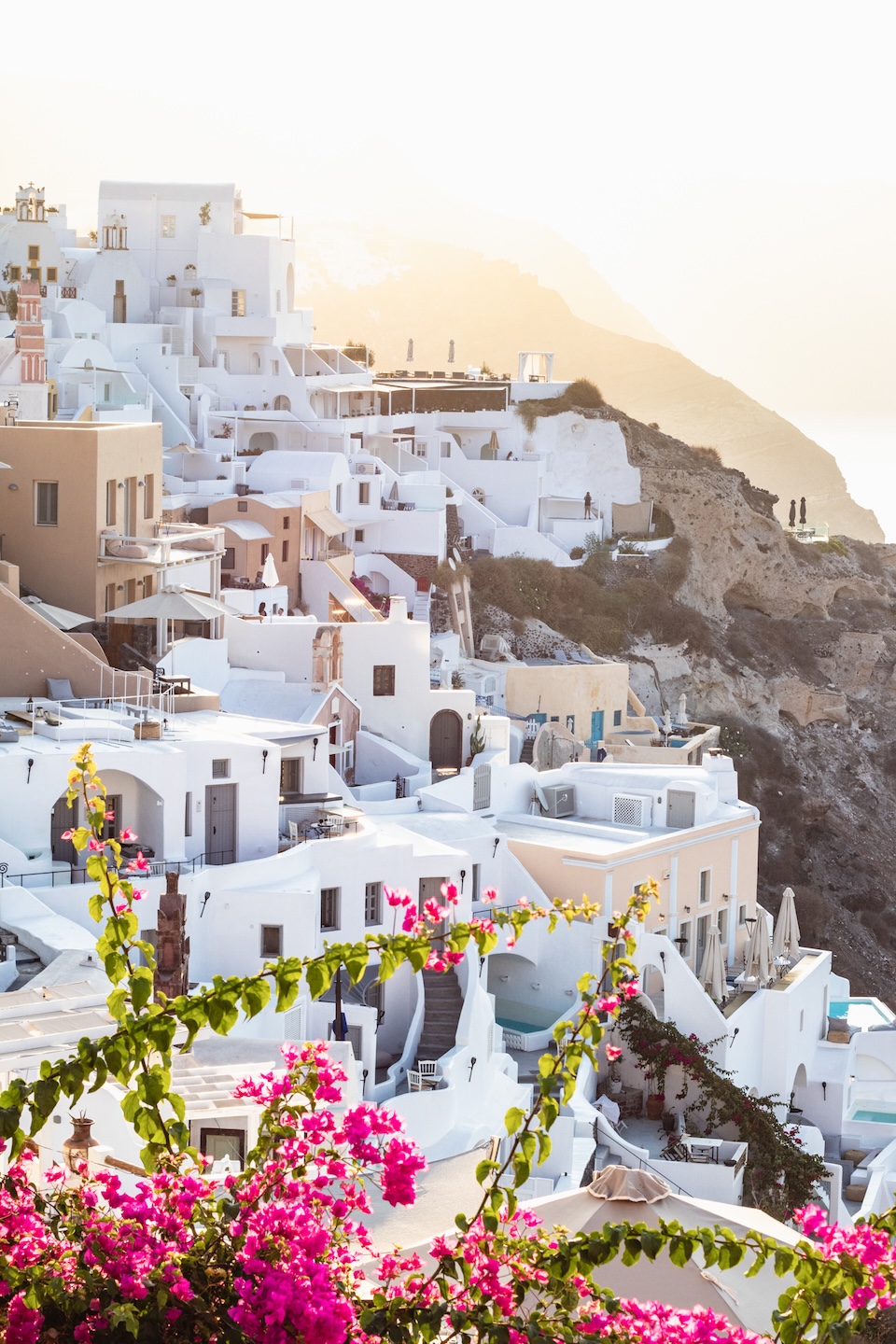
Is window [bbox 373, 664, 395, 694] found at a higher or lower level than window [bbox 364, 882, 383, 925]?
higher

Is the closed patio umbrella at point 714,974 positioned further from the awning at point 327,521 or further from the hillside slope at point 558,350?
the hillside slope at point 558,350

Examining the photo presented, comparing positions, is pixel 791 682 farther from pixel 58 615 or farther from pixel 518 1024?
pixel 58 615

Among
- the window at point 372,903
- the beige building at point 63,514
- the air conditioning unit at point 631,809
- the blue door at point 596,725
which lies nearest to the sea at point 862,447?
the blue door at point 596,725

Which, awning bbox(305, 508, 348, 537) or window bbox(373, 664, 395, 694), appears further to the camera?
awning bbox(305, 508, 348, 537)

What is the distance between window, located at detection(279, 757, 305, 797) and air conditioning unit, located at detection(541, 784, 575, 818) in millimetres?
5353

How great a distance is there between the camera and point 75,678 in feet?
88.8

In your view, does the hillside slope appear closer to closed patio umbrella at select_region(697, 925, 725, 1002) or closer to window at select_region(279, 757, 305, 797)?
closed patio umbrella at select_region(697, 925, 725, 1002)

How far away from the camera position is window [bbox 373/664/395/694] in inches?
1316

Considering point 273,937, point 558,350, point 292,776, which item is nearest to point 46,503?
point 292,776

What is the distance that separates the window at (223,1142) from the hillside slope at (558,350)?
75381mm

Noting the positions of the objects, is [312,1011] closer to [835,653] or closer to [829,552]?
[835,653]

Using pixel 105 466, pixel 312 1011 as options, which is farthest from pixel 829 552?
pixel 312 1011

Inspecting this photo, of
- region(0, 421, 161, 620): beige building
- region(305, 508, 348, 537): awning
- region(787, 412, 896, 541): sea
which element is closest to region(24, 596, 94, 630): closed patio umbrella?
region(0, 421, 161, 620): beige building

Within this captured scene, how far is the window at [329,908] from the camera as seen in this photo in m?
24.7
